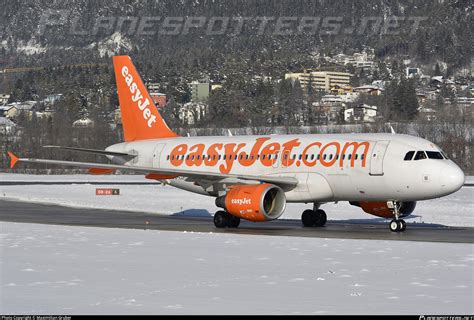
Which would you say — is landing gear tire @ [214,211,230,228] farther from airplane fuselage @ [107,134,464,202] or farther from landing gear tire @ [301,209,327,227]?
landing gear tire @ [301,209,327,227]

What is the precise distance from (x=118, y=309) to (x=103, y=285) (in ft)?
11.1

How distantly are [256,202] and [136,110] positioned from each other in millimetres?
12693

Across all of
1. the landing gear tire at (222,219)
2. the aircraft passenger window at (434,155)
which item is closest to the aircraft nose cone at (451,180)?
the aircraft passenger window at (434,155)

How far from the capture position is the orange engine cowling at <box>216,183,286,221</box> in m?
38.9

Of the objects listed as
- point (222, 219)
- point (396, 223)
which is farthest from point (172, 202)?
point (396, 223)

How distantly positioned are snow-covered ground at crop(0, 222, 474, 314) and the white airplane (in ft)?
18.2

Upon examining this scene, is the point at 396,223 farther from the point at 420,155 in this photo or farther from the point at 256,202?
the point at 256,202

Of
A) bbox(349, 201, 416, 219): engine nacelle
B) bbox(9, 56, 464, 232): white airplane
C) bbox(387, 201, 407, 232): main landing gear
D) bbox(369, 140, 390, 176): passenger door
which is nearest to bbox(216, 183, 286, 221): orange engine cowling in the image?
bbox(9, 56, 464, 232): white airplane

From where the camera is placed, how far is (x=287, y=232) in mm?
38406

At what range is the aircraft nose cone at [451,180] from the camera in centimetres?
3691

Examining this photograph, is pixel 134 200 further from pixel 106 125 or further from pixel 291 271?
pixel 106 125

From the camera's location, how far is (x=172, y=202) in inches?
2322

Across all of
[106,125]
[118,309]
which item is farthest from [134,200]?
[106,125]

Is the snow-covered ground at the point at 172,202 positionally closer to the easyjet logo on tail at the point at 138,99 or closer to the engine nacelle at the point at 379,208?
the engine nacelle at the point at 379,208
